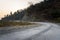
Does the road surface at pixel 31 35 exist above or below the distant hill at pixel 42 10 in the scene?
above

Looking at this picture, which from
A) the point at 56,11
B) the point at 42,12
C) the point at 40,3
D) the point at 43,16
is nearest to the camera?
the point at 56,11

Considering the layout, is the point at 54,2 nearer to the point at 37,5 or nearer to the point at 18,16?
the point at 37,5

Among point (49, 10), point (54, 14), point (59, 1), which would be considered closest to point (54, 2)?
point (59, 1)

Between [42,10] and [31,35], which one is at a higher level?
[31,35]

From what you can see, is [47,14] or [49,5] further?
[49,5]

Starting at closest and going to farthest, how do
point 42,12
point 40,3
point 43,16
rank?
point 43,16
point 42,12
point 40,3

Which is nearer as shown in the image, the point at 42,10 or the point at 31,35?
the point at 31,35

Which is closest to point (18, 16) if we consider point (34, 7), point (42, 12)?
point (34, 7)

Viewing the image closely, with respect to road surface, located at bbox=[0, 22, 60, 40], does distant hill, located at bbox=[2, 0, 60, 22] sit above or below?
below

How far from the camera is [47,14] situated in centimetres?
12056

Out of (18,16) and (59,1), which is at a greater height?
(59,1)

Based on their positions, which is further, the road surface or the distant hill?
the distant hill

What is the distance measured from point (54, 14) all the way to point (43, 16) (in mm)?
9250

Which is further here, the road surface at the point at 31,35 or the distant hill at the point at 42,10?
the distant hill at the point at 42,10
